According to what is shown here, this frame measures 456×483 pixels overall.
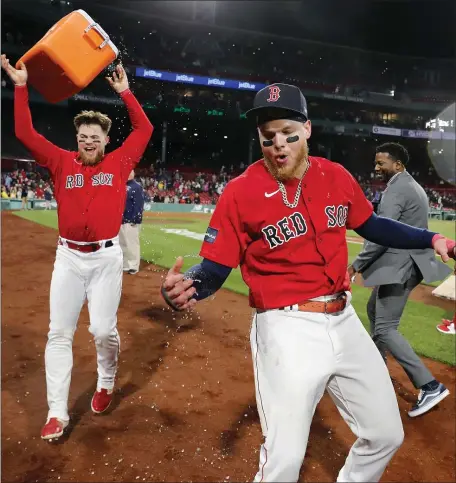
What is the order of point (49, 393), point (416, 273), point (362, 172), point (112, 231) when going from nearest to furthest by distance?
point (49, 393), point (112, 231), point (416, 273), point (362, 172)

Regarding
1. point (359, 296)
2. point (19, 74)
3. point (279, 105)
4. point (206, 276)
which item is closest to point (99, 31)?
point (19, 74)

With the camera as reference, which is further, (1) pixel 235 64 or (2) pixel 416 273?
(1) pixel 235 64

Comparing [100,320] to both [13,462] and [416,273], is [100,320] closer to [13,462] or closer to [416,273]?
[13,462]

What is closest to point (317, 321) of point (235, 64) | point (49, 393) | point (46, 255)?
point (49, 393)

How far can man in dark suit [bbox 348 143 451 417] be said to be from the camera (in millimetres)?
3135

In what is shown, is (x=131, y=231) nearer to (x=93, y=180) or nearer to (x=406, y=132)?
(x=93, y=180)

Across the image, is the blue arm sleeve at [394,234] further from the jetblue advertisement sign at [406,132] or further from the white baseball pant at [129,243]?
the jetblue advertisement sign at [406,132]

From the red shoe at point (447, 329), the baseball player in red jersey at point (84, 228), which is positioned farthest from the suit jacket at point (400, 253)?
the red shoe at point (447, 329)

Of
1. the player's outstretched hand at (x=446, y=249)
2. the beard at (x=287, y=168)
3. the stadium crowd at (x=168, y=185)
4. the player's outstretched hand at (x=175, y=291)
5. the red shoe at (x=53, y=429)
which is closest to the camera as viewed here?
the player's outstretched hand at (x=175, y=291)

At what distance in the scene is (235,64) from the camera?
2881 cm

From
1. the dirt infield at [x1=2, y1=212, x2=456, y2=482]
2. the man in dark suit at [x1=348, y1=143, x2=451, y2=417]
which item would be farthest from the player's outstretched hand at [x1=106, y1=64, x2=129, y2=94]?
the dirt infield at [x1=2, y1=212, x2=456, y2=482]

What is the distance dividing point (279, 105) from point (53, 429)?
2.33 metres

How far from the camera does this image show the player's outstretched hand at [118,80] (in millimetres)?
2791

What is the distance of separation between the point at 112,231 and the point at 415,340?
11.7 ft
